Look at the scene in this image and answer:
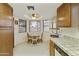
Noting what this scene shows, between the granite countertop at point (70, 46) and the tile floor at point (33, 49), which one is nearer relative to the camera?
the granite countertop at point (70, 46)

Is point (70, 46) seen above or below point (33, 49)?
above

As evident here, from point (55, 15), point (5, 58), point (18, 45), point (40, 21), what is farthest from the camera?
point (18, 45)

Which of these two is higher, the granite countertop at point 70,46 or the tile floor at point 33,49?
the granite countertop at point 70,46

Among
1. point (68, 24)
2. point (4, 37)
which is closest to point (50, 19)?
point (68, 24)

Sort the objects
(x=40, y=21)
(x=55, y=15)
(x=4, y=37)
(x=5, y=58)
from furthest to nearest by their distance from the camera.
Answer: (x=40, y=21) → (x=55, y=15) → (x=4, y=37) → (x=5, y=58)

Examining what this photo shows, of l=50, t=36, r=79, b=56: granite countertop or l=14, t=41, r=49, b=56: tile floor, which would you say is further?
l=14, t=41, r=49, b=56: tile floor

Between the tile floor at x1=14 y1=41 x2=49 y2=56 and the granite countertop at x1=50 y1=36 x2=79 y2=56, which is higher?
the granite countertop at x1=50 y1=36 x2=79 y2=56

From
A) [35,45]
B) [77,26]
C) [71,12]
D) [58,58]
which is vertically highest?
[71,12]

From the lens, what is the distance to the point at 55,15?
283cm

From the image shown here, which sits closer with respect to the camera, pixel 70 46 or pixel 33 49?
pixel 70 46

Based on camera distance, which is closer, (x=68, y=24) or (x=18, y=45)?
(x=68, y=24)

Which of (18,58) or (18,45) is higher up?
(18,58)

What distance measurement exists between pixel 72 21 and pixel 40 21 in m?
1.13

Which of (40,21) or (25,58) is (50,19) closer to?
(40,21)
